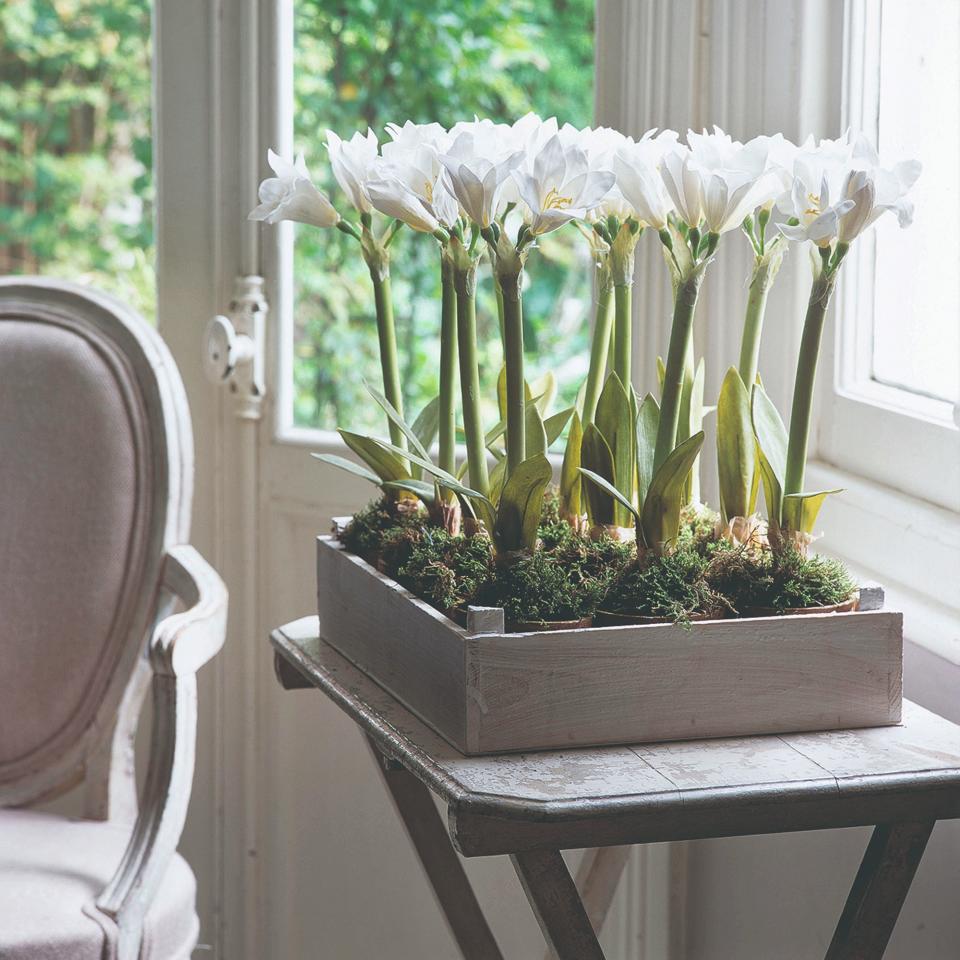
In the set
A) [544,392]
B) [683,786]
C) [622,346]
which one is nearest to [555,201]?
[622,346]

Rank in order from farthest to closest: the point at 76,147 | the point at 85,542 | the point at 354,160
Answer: the point at 76,147 → the point at 85,542 → the point at 354,160

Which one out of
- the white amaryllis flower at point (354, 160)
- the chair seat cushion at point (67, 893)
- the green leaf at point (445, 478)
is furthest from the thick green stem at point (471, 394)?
the chair seat cushion at point (67, 893)

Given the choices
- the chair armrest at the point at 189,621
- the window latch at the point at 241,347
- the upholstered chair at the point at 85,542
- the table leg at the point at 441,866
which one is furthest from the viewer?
the window latch at the point at 241,347

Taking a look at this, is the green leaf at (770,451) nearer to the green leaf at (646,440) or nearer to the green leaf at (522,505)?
the green leaf at (646,440)

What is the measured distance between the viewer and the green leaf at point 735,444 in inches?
44.7

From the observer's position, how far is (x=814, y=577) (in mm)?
1086

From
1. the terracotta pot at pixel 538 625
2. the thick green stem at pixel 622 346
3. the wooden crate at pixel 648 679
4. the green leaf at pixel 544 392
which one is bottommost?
the wooden crate at pixel 648 679

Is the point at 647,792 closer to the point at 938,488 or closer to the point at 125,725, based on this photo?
the point at 938,488

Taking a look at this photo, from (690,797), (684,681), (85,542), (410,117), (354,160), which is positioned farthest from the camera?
(410,117)

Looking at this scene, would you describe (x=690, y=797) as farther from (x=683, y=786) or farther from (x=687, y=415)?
(x=687, y=415)

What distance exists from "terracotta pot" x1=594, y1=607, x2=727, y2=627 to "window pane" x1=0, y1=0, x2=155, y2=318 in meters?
1.48

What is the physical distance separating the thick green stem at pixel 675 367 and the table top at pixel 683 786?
24cm

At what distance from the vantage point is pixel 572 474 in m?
1.19

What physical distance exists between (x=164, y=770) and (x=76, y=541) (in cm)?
38
